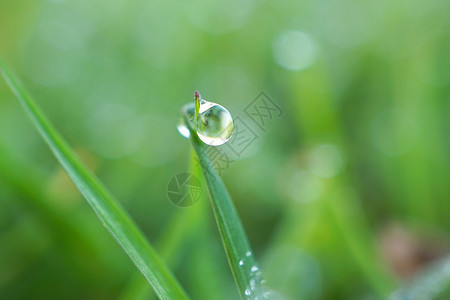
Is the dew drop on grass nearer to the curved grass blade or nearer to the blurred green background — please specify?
the curved grass blade

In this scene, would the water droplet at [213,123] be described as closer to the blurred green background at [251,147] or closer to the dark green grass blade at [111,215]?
the dark green grass blade at [111,215]

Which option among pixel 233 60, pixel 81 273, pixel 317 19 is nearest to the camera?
pixel 81 273

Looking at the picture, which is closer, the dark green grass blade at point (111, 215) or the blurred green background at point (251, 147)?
the dark green grass blade at point (111, 215)

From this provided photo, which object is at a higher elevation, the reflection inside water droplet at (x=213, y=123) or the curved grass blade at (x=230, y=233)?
the reflection inside water droplet at (x=213, y=123)

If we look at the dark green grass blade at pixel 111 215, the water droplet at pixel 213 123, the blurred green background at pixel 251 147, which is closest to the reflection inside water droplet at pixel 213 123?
the water droplet at pixel 213 123

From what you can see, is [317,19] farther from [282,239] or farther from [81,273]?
[81,273]

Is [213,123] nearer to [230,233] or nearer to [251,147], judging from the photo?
[230,233]

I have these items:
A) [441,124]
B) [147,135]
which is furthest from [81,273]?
[441,124]
